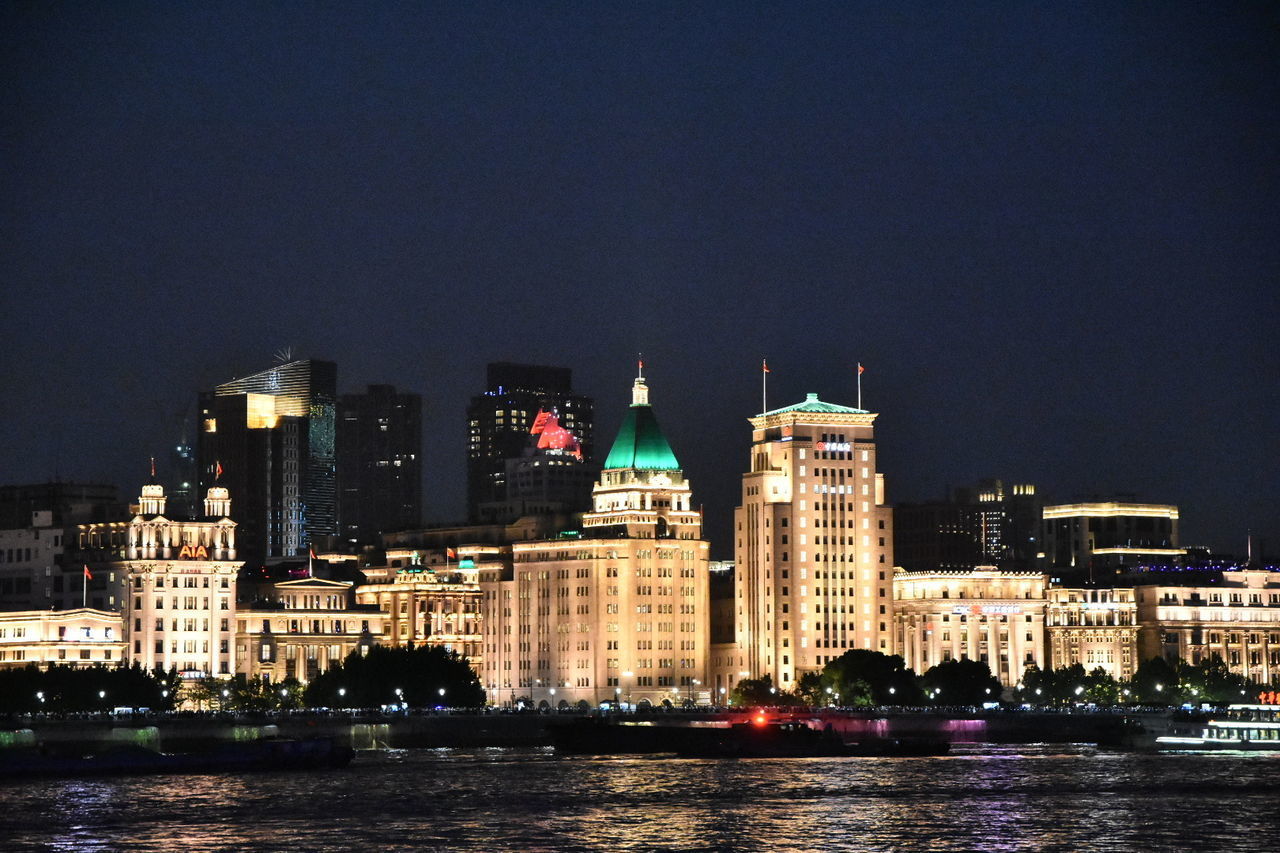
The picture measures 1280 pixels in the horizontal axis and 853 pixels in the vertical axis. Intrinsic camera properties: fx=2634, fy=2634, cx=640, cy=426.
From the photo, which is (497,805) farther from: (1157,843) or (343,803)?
(1157,843)

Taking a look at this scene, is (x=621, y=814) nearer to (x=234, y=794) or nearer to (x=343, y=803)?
(x=343, y=803)

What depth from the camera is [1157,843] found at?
154 m

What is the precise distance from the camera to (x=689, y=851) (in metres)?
149

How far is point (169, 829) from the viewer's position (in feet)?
535

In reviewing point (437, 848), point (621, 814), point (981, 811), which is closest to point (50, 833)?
point (437, 848)

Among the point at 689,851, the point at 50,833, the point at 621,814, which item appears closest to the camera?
the point at 689,851

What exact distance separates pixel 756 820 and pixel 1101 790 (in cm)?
3917

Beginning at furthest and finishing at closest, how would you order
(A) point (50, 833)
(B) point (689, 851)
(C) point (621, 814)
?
(C) point (621, 814)
(A) point (50, 833)
(B) point (689, 851)

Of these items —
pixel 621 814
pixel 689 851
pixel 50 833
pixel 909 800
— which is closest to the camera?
pixel 689 851

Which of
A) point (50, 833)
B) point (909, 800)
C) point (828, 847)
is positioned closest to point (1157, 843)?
point (828, 847)

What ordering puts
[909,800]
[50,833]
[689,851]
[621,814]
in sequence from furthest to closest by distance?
[909,800]
[621,814]
[50,833]
[689,851]

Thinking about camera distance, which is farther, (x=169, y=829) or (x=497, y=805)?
(x=497, y=805)

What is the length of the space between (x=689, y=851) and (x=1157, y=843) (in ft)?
91.6

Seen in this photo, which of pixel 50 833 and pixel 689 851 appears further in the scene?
pixel 50 833
